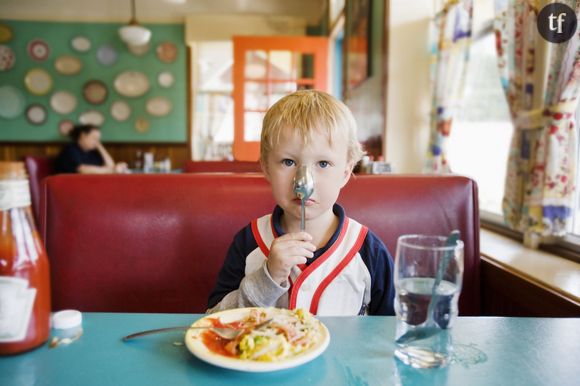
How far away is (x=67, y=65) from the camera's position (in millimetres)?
6430

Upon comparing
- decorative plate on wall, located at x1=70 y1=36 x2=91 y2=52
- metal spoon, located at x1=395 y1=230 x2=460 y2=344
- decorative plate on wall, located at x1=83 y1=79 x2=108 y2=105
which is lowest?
metal spoon, located at x1=395 y1=230 x2=460 y2=344

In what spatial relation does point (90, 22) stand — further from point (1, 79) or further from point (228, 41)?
point (228, 41)

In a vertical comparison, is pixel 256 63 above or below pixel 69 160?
above

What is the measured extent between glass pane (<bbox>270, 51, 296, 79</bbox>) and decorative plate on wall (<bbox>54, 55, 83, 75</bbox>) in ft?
11.5

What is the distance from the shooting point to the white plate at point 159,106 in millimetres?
6543

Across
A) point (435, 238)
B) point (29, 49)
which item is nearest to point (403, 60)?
point (435, 238)

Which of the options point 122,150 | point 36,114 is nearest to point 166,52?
point 122,150

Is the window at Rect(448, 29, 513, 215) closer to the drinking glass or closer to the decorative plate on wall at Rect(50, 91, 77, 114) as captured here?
the drinking glass

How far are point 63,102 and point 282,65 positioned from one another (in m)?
3.74

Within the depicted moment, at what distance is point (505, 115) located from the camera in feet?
7.66

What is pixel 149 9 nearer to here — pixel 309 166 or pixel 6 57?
pixel 6 57

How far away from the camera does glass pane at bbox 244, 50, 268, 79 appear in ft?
15.0

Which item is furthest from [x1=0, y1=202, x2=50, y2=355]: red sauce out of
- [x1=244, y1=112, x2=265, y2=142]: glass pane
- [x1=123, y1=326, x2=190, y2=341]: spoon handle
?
[x1=244, y1=112, x2=265, y2=142]: glass pane

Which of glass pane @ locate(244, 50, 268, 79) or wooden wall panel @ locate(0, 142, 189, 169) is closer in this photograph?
glass pane @ locate(244, 50, 268, 79)
